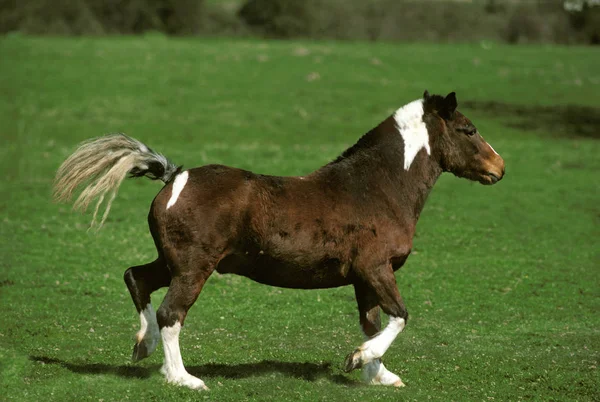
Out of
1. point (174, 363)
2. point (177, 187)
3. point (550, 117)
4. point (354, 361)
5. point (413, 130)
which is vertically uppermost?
point (413, 130)

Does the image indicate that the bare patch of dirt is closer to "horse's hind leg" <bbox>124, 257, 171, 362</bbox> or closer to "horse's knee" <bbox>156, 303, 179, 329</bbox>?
"horse's hind leg" <bbox>124, 257, 171, 362</bbox>

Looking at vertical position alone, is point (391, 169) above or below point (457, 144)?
below

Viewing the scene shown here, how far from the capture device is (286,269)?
10.1 meters

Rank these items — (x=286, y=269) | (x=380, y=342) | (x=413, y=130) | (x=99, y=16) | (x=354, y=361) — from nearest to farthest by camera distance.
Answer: (x=354, y=361) → (x=380, y=342) → (x=286, y=269) → (x=413, y=130) → (x=99, y=16)

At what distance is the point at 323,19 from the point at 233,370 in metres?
43.4

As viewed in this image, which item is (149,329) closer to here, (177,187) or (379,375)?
(177,187)

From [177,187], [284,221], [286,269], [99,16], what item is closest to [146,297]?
[177,187]

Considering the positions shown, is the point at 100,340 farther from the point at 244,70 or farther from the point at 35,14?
the point at 35,14

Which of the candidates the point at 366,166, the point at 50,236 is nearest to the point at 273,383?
the point at 366,166

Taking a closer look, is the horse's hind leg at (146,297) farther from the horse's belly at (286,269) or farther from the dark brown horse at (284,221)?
the horse's belly at (286,269)

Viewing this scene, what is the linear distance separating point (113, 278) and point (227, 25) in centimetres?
3741

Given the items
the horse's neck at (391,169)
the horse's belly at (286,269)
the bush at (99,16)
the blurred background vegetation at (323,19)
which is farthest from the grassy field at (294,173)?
the blurred background vegetation at (323,19)

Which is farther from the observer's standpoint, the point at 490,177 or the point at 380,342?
the point at 490,177

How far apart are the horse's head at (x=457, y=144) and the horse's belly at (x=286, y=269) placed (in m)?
1.83
